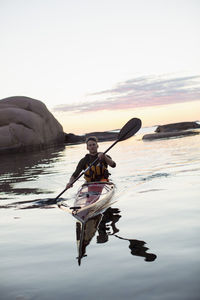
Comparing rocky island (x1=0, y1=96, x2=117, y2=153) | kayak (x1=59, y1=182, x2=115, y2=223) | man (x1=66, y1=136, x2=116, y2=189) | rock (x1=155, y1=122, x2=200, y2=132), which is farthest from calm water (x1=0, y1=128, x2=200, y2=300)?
rock (x1=155, y1=122, x2=200, y2=132)

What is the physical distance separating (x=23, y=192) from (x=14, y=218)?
8.70 feet

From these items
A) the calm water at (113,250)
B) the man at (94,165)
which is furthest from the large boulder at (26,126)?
the calm water at (113,250)

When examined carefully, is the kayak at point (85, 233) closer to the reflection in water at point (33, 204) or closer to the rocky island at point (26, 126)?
the reflection in water at point (33, 204)

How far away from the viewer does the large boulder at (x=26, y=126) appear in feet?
83.3

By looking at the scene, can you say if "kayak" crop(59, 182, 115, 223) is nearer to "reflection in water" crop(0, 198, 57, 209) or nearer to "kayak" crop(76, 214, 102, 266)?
"kayak" crop(76, 214, 102, 266)

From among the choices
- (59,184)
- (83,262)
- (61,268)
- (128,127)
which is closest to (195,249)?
(83,262)

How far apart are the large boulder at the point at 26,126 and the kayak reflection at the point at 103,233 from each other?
2070 centimetres

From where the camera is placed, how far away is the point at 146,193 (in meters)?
7.06

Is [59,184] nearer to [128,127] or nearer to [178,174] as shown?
[128,127]

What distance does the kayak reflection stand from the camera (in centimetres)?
356

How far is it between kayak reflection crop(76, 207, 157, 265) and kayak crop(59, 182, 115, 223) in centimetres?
11

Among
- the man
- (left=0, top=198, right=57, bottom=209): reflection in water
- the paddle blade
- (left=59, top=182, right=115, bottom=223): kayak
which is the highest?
the paddle blade

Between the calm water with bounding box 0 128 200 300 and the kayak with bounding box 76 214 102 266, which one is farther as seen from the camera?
the kayak with bounding box 76 214 102 266

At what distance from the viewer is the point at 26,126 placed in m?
27.4
